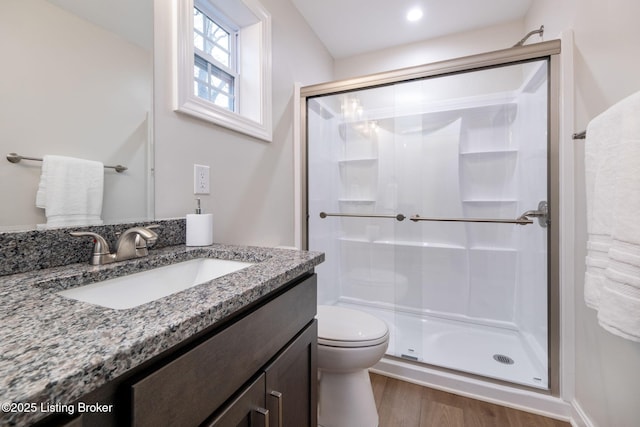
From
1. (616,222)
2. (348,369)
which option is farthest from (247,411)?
(616,222)

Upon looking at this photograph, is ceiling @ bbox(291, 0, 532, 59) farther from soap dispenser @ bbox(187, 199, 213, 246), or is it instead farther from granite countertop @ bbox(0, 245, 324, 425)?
granite countertop @ bbox(0, 245, 324, 425)

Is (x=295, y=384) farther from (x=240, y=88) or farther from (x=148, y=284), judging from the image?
(x=240, y=88)

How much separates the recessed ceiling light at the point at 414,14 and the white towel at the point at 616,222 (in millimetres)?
1543

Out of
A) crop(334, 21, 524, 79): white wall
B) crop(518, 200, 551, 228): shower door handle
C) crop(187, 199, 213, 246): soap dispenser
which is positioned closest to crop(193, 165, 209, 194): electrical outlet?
crop(187, 199, 213, 246): soap dispenser

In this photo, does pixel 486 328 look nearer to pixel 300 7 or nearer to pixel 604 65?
pixel 604 65

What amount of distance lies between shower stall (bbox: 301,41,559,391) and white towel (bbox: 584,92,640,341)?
748 millimetres

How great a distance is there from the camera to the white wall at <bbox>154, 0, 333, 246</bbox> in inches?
40.9

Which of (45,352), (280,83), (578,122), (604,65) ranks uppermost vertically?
(280,83)

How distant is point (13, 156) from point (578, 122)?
2.05 meters

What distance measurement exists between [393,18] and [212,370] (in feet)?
7.99

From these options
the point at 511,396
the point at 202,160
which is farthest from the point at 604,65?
the point at 202,160

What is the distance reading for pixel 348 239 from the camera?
235 cm

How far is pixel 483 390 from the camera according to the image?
144cm

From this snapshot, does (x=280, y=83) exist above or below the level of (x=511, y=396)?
above
